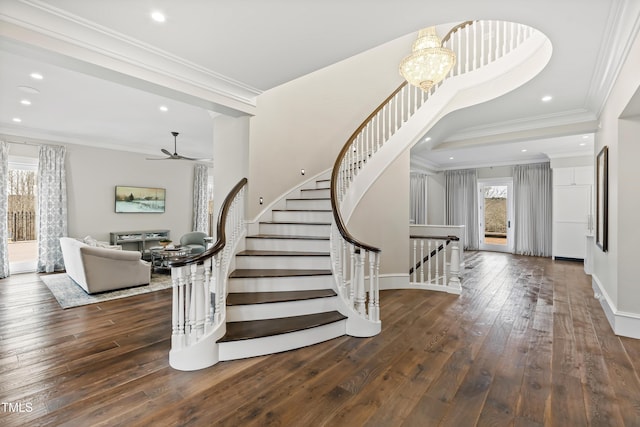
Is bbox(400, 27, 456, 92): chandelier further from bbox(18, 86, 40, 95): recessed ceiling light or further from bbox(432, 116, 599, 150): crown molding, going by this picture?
bbox(18, 86, 40, 95): recessed ceiling light

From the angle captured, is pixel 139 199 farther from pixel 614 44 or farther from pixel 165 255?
pixel 614 44

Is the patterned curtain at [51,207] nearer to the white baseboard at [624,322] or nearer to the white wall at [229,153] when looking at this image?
the white wall at [229,153]

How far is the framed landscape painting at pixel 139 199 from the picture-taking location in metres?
7.26

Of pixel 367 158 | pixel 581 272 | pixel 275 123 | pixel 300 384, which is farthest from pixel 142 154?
pixel 581 272

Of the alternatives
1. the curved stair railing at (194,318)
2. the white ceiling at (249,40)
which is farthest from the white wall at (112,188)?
the curved stair railing at (194,318)

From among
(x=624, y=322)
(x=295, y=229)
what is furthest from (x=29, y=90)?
(x=624, y=322)

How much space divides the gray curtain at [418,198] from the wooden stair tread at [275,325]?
701 centimetres

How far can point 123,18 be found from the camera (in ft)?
7.12

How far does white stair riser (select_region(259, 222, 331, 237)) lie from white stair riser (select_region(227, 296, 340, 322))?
1.15 m

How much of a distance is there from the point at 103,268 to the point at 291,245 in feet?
10.2

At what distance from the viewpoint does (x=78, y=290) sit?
4.68 metres

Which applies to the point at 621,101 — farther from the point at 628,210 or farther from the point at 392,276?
the point at 392,276

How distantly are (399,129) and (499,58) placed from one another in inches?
66.6

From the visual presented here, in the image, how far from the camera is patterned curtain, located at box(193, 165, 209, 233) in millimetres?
8742
